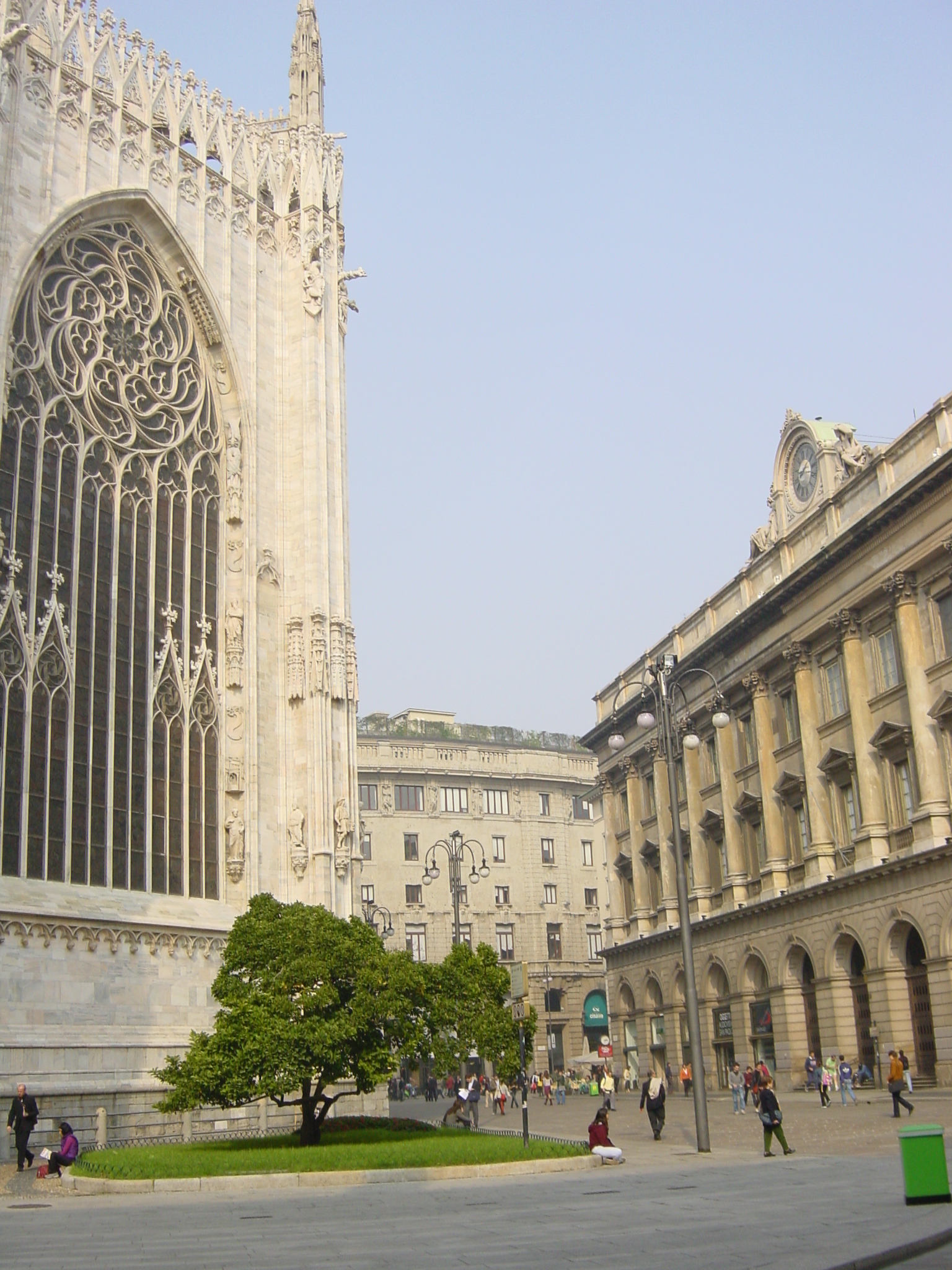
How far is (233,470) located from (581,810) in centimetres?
5080

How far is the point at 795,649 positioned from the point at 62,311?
28.4 metres

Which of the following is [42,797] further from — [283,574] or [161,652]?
[283,574]

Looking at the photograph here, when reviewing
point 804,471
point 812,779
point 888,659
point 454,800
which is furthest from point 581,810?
point 888,659

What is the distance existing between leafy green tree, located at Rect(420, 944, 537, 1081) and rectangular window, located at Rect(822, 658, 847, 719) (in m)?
22.8

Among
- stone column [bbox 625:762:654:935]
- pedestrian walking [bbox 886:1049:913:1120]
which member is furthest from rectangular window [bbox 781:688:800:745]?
pedestrian walking [bbox 886:1049:913:1120]

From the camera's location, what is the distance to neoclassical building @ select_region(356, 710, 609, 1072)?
7994 cm

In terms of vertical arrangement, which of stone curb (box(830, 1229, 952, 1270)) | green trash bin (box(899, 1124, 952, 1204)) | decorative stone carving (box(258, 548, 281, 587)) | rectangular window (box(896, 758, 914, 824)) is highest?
decorative stone carving (box(258, 548, 281, 587))

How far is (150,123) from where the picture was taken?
4150 cm

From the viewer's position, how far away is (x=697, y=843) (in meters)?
59.3

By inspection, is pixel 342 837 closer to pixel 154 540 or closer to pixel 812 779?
pixel 154 540

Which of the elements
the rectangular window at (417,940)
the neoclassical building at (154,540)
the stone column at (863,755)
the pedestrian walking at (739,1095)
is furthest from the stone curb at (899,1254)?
the rectangular window at (417,940)

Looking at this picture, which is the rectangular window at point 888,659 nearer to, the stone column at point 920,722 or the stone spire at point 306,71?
the stone column at point 920,722

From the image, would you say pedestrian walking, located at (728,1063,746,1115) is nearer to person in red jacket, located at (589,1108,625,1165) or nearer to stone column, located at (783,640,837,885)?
stone column, located at (783,640,837,885)

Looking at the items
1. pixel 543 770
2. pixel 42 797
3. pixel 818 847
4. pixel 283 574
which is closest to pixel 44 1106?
pixel 42 797
